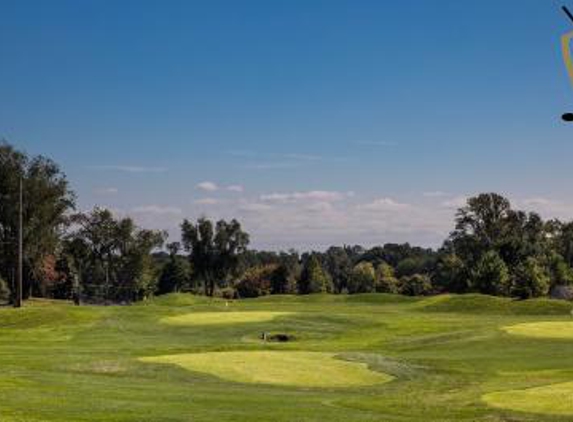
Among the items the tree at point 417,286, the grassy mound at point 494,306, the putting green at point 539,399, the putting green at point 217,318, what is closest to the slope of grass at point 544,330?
the putting green at point 217,318

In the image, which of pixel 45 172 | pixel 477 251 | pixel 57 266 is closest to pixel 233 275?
pixel 57 266

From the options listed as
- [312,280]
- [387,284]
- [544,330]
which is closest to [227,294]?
[312,280]

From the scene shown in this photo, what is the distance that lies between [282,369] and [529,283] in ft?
288

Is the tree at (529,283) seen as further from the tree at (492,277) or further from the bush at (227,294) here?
the bush at (227,294)

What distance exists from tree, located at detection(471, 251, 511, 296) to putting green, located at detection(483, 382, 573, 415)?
9391 cm

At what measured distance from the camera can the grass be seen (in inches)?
963

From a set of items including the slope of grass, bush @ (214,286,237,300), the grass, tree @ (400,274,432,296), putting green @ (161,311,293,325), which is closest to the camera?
the grass

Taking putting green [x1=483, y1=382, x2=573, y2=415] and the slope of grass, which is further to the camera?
the slope of grass

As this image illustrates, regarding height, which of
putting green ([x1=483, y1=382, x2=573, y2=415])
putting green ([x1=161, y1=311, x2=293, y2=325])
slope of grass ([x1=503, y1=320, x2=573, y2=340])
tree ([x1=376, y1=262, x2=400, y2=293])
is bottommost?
putting green ([x1=483, y1=382, x2=573, y2=415])

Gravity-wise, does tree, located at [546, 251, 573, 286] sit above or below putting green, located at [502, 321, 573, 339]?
above

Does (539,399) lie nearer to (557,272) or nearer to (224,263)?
(557,272)

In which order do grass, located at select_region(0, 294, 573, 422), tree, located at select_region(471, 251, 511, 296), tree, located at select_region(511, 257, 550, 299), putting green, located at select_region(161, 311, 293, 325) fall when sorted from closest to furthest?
grass, located at select_region(0, 294, 573, 422) → putting green, located at select_region(161, 311, 293, 325) → tree, located at select_region(511, 257, 550, 299) → tree, located at select_region(471, 251, 511, 296)

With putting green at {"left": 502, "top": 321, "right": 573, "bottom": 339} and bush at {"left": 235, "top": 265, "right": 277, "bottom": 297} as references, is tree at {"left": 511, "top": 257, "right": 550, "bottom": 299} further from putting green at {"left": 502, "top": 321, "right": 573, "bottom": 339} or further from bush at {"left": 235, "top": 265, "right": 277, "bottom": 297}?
putting green at {"left": 502, "top": 321, "right": 573, "bottom": 339}

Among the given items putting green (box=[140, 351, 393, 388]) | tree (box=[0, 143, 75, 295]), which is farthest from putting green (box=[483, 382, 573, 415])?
tree (box=[0, 143, 75, 295])
